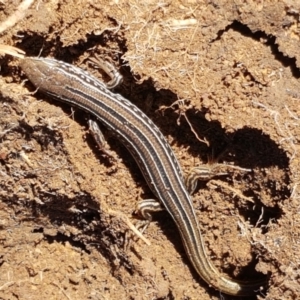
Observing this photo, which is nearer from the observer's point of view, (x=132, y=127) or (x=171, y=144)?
(x=132, y=127)

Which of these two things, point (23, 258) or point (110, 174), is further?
point (23, 258)

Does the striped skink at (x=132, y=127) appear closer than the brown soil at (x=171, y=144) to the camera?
No

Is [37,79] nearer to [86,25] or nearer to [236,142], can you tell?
[86,25]

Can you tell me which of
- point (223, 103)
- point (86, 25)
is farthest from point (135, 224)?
point (86, 25)
